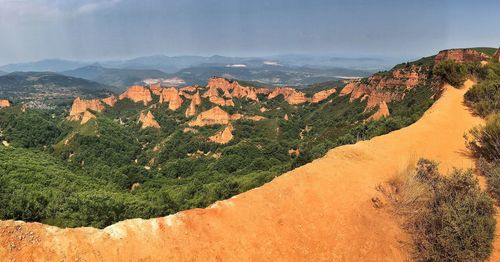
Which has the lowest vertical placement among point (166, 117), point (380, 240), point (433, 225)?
point (166, 117)

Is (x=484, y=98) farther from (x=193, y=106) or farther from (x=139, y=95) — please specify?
(x=139, y=95)

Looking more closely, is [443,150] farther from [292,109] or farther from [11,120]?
[292,109]

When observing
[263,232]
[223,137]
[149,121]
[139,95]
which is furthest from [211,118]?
[263,232]

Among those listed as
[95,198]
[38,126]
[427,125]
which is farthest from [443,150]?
[38,126]

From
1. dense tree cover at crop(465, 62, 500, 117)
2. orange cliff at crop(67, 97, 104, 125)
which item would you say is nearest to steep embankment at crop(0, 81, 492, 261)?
dense tree cover at crop(465, 62, 500, 117)

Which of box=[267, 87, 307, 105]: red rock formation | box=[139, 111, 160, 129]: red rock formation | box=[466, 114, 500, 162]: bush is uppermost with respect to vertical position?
box=[466, 114, 500, 162]: bush

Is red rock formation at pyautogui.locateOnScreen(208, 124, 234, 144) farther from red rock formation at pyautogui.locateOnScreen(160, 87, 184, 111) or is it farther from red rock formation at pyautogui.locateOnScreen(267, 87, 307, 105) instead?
red rock formation at pyautogui.locateOnScreen(267, 87, 307, 105)
